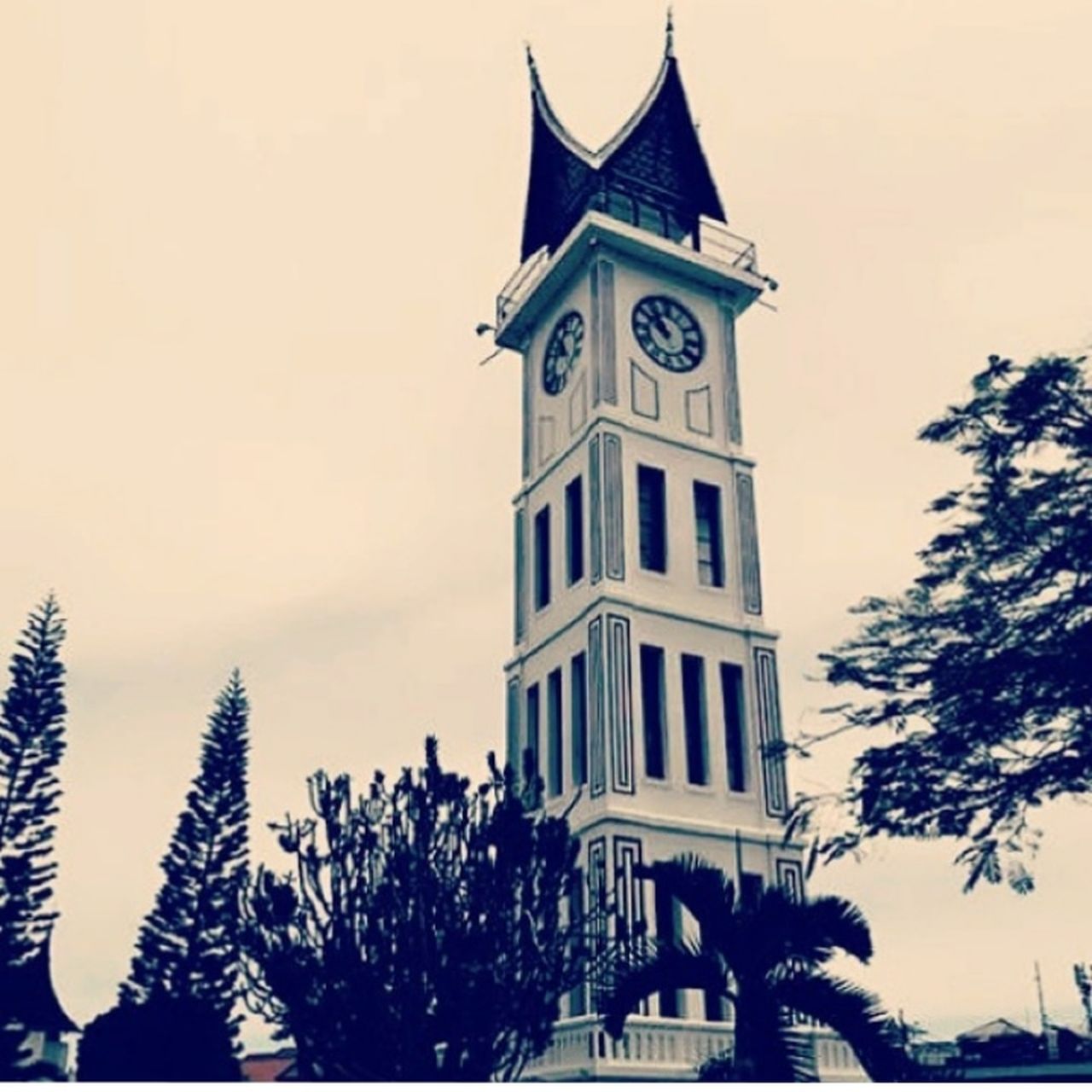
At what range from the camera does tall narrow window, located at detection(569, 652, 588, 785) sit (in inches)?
650

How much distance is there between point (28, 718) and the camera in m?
14.9

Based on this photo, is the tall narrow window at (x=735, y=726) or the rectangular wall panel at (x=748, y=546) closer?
the tall narrow window at (x=735, y=726)

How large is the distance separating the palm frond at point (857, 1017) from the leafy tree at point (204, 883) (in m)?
10.6

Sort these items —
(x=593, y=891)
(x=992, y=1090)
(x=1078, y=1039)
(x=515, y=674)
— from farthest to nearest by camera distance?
1. (x=515, y=674)
2. (x=593, y=891)
3. (x=1078, y=1039)
4. (x=992, y=1090)

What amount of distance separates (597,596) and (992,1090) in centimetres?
906

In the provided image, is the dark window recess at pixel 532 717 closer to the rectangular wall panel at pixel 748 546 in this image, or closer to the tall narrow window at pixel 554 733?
the tall narrow window at pixel 554 733

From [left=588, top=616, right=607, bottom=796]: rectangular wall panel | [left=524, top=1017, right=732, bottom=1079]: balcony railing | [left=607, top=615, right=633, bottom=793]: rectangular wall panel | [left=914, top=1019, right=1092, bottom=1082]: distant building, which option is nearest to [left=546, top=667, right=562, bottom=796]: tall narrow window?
[left=588, top=616, right=607, bottom=796]: rectangular wall panel

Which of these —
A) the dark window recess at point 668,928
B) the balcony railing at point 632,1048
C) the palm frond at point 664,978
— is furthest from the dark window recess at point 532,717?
the palm frond at point 664,978

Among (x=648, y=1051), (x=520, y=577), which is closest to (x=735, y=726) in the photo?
(x=520, y=577)

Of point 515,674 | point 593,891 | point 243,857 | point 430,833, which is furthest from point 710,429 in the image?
point 430,833

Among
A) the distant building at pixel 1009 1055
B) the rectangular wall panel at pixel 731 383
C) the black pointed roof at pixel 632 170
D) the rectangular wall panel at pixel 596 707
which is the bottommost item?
the distant building at pixel 1009 1055

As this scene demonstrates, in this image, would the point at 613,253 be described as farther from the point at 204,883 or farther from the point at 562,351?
the point at 204,883

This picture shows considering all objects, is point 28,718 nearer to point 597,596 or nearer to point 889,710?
point 597,596

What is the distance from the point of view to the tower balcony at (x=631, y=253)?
19062mm
